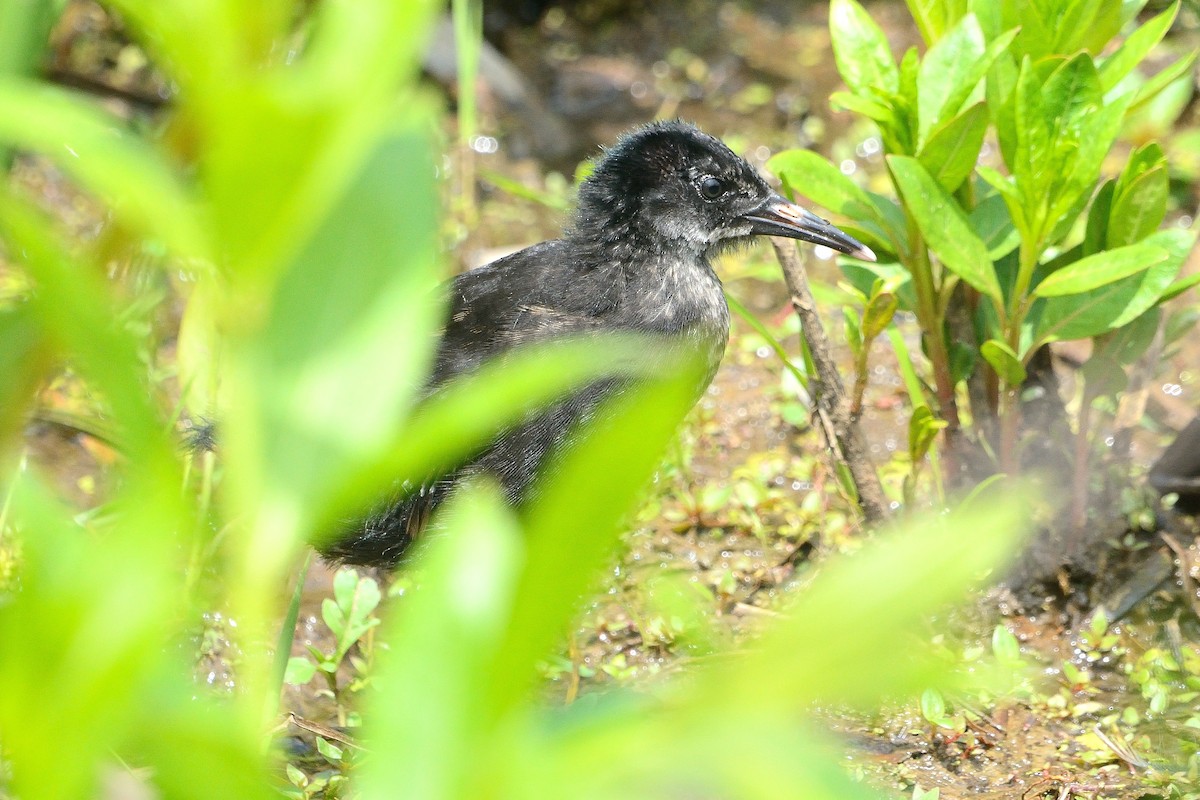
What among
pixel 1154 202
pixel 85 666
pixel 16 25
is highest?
pixel 1154 202

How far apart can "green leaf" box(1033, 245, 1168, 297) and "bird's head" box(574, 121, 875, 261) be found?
789 mm

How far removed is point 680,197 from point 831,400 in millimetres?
786

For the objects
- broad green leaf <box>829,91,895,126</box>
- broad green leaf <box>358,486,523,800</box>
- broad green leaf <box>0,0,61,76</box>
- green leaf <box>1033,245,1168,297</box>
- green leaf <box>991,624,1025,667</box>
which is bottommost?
green leaf <box>991,624,1025,667</box>

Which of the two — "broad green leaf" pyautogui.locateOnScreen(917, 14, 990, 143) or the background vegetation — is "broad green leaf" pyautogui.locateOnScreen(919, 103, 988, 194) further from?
the background vegetation

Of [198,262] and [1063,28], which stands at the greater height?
[1063,28]

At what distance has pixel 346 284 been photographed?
0.62m

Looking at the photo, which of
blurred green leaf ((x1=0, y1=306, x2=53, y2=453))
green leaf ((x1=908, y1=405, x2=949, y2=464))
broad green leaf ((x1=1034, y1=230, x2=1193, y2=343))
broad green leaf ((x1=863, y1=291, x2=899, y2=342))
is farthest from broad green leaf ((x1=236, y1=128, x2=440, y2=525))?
broad green leaf ((x1=1034, y1=230, x2=1193, y2=343))

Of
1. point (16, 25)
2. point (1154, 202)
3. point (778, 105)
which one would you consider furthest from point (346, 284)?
point (778, 105)

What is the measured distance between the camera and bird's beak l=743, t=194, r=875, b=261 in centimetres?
335

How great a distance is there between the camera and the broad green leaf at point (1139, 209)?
2844 mm

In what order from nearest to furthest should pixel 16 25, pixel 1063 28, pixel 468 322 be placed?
pixel 16 25 → pixel 1063 28 → pixel 468 322

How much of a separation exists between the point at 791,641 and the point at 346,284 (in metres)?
0.26

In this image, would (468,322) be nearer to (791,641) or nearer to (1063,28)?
(1063,28)

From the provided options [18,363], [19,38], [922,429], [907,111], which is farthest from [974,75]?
[18,363]
